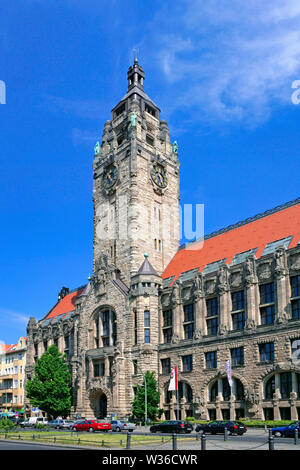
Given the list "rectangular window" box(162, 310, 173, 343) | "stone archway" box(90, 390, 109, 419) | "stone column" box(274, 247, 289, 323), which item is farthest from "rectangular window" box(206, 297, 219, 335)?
"stone archway" box(90, 390, 109, 419)

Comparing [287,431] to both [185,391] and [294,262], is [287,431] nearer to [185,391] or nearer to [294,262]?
[294,262]

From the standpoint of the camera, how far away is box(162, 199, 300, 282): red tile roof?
60438 millimetres

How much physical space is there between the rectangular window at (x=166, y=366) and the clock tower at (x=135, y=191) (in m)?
13.0

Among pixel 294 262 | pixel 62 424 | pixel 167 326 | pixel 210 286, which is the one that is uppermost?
pixel 294 262

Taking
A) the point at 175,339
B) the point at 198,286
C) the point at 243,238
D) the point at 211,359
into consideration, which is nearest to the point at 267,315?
the point at 211,359

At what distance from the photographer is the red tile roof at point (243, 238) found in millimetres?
60438

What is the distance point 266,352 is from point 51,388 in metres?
33.4

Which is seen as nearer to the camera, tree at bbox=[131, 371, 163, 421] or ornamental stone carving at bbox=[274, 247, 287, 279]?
ornamental stone carving at bbox=[274, 247, 287, 279]

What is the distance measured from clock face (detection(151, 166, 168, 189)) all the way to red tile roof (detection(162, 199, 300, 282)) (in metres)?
11.7

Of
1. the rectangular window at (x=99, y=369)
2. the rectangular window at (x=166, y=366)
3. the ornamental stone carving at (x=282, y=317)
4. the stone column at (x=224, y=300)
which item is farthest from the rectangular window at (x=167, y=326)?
the ornamental stone carving at (x=282, y=317)

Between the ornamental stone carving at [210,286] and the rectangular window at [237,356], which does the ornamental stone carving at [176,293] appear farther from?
the rectangular window at [237,356]

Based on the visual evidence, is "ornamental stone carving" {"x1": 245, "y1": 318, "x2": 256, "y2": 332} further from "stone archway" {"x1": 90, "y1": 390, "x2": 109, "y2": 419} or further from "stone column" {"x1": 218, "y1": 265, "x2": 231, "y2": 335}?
"stone archway" {"x1": 90, "y1": 390, "x2": 109, "y2": 419}

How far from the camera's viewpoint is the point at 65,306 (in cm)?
9444
